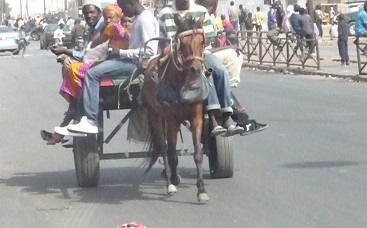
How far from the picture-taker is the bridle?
887cm

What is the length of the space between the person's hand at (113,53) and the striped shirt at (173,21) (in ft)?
2.17

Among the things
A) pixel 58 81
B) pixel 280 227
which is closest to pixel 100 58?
pixel 280 227

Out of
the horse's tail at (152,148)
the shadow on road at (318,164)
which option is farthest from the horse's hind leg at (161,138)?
the shadow on road at (318,164)

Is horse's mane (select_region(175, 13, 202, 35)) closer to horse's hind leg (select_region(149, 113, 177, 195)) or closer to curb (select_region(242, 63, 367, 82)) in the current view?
horse's hind leg (select_region(149, 113, 177, 195))

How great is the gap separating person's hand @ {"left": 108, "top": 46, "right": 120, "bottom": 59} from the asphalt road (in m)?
1.43

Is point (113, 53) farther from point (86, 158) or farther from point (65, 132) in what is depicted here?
point (86, 158)

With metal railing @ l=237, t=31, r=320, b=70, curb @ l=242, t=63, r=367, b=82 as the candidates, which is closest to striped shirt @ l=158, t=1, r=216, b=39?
curb @ l=242, t=63, r=367, b=82

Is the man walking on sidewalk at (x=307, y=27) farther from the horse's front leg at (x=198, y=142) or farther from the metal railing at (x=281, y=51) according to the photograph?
the horse's front leg at (x=198, y=142)

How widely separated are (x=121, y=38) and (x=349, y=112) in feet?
25.8

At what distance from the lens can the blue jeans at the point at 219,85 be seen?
9790 mm

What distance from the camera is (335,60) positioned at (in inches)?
1255

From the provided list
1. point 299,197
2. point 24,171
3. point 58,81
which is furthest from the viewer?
point 58,81

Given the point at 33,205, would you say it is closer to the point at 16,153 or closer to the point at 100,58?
the point at 100,58

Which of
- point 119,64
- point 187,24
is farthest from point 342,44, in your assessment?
point 187,24
